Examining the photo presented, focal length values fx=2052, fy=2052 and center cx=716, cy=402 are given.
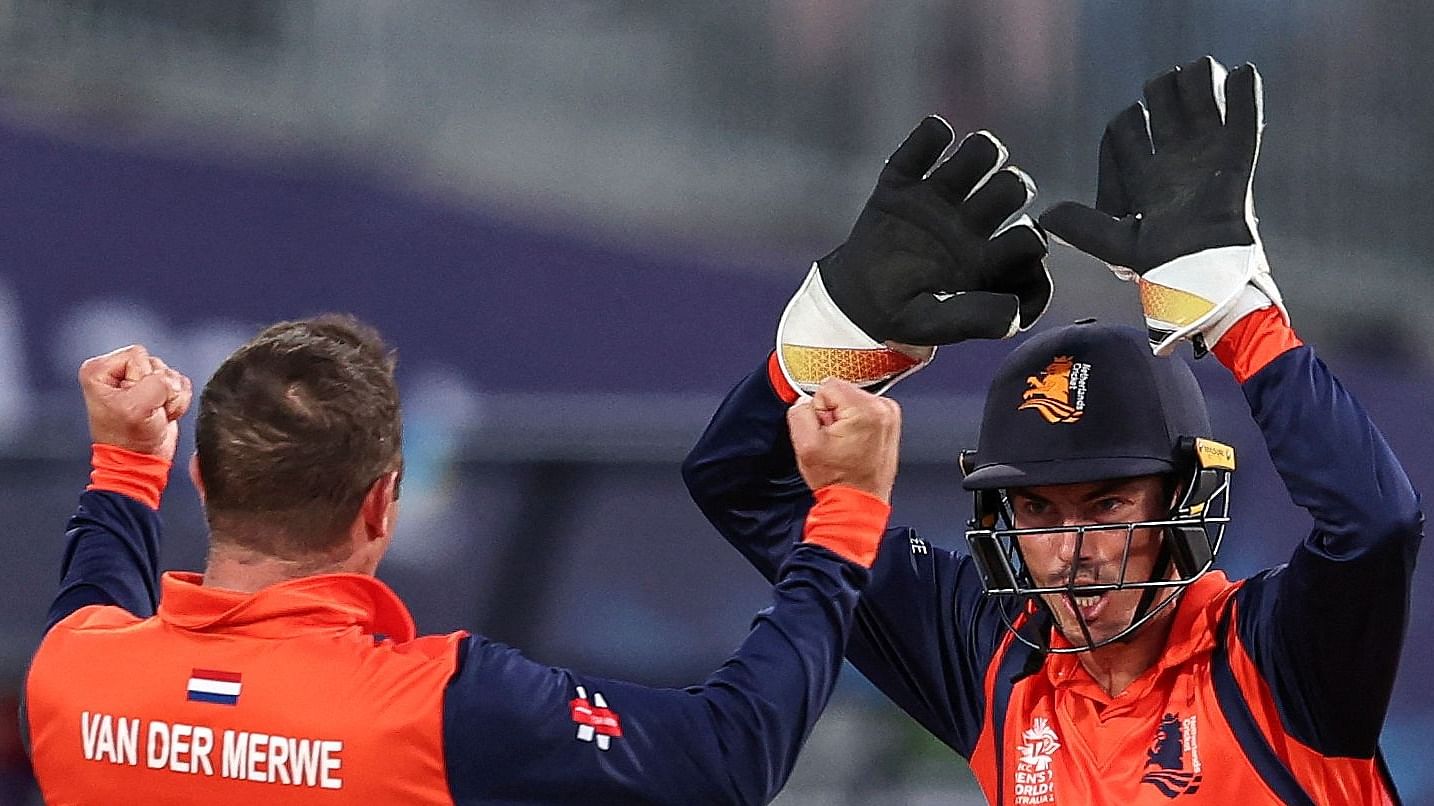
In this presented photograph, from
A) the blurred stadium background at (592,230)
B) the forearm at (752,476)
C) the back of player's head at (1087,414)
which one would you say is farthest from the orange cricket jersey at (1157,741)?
the blurred stadium background at (592,230)

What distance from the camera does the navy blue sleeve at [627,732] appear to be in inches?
91.1

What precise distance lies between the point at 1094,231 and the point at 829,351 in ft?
1.34

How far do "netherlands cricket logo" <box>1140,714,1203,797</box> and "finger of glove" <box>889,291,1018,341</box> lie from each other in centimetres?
62

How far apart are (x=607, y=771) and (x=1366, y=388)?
14.3 ft

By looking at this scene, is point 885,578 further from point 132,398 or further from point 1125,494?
point 132,398

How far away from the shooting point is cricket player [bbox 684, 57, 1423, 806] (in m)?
2.56

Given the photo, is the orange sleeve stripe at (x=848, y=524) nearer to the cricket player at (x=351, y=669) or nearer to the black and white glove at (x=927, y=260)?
the cricket player at (x=351, y=669)

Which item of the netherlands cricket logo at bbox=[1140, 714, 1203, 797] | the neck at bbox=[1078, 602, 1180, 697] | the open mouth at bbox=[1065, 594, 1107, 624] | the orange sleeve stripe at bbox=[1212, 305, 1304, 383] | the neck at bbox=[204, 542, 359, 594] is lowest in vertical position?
the netherlands cricket logo at bbox=[1140, 714, 1203, 797]

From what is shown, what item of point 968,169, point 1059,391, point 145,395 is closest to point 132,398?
point 145,395

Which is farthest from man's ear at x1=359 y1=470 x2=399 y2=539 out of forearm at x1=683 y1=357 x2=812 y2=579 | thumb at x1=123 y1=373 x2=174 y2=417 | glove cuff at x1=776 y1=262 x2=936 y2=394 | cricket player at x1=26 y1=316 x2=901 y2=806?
forearm at x1=683 y1=357 x2=812 y2=579

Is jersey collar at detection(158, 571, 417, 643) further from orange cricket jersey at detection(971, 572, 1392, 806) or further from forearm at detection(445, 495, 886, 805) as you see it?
orange cricket jersey at detection(971, 572, 1392, 806)

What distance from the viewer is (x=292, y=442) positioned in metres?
2.37

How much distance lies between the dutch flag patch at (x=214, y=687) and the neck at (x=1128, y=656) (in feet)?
3.99

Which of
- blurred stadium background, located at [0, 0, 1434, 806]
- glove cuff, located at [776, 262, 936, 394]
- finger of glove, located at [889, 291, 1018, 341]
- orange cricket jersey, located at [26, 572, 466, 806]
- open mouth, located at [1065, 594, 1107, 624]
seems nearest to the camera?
orange cricket jersey, located at [26, 572, 466, 806]
